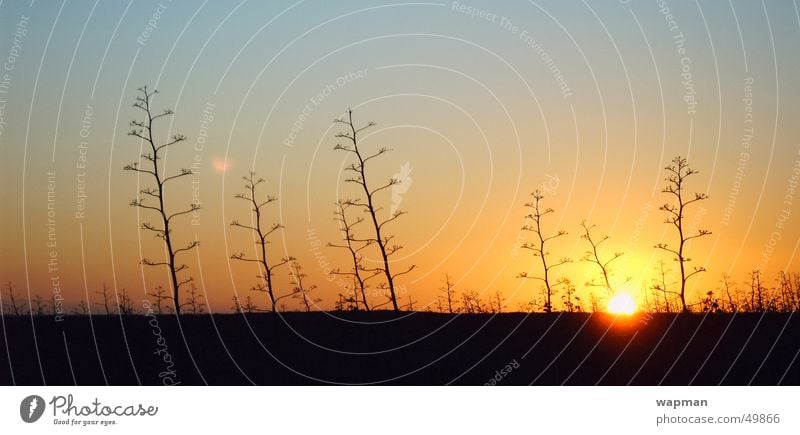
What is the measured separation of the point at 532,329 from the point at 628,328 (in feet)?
7.08

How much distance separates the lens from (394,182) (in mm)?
25094

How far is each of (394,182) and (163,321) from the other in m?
6.38

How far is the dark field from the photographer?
20.3m

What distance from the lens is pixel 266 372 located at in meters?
21.4

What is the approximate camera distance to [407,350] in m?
22.7

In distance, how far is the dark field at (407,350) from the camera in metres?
20.3
